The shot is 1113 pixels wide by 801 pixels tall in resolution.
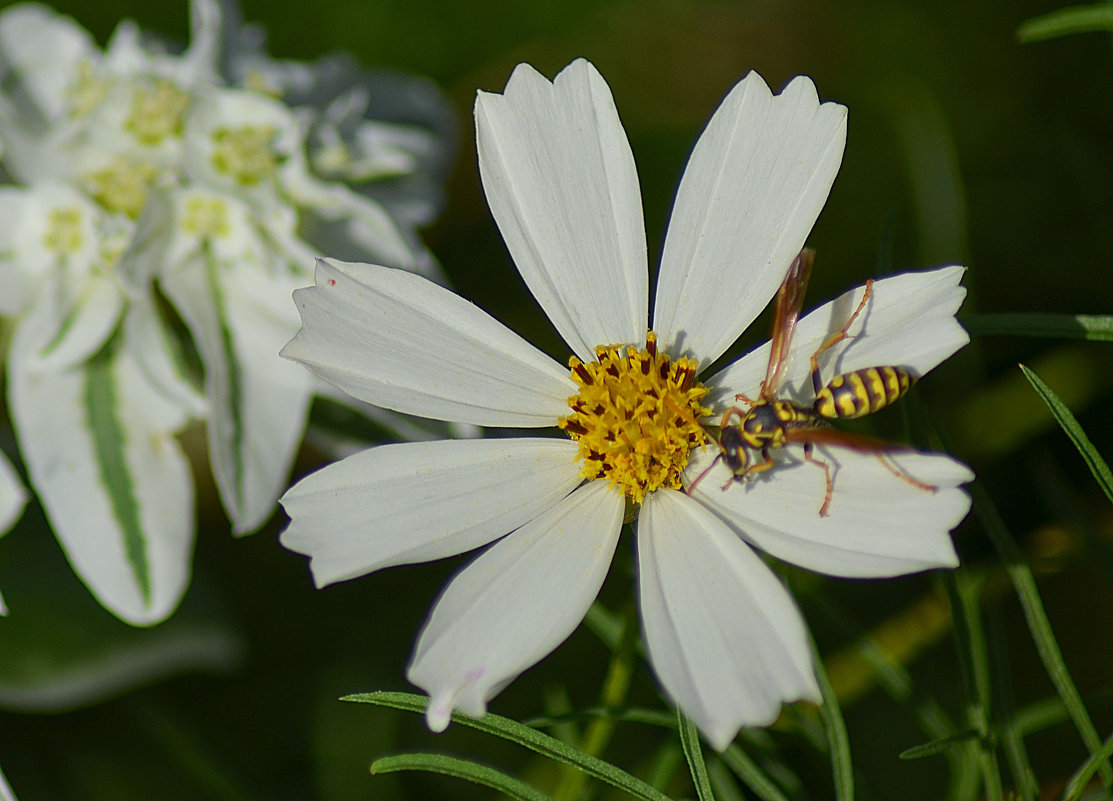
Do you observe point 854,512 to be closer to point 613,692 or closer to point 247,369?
point 613,692

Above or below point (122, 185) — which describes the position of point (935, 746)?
below

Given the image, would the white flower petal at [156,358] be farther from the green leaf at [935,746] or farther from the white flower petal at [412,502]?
the green leaf at [935,746]

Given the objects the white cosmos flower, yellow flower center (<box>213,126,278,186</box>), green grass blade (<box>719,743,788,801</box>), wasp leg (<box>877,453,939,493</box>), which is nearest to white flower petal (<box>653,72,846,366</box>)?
the white cosmos flower

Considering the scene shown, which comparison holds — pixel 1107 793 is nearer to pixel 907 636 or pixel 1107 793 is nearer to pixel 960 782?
pixel 960 782

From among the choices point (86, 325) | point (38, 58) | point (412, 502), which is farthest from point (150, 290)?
point (412, 502)

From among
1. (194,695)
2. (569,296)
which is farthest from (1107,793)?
(194,695)

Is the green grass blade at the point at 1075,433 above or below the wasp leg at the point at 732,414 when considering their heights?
below

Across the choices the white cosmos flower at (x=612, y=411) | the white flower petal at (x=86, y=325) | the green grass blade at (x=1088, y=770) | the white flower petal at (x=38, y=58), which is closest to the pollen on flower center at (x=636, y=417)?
the white cosmos flower at (x=612, y=411)

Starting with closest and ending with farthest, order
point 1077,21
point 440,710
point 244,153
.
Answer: point 440,710 < point 1077,21 < point 244,153
